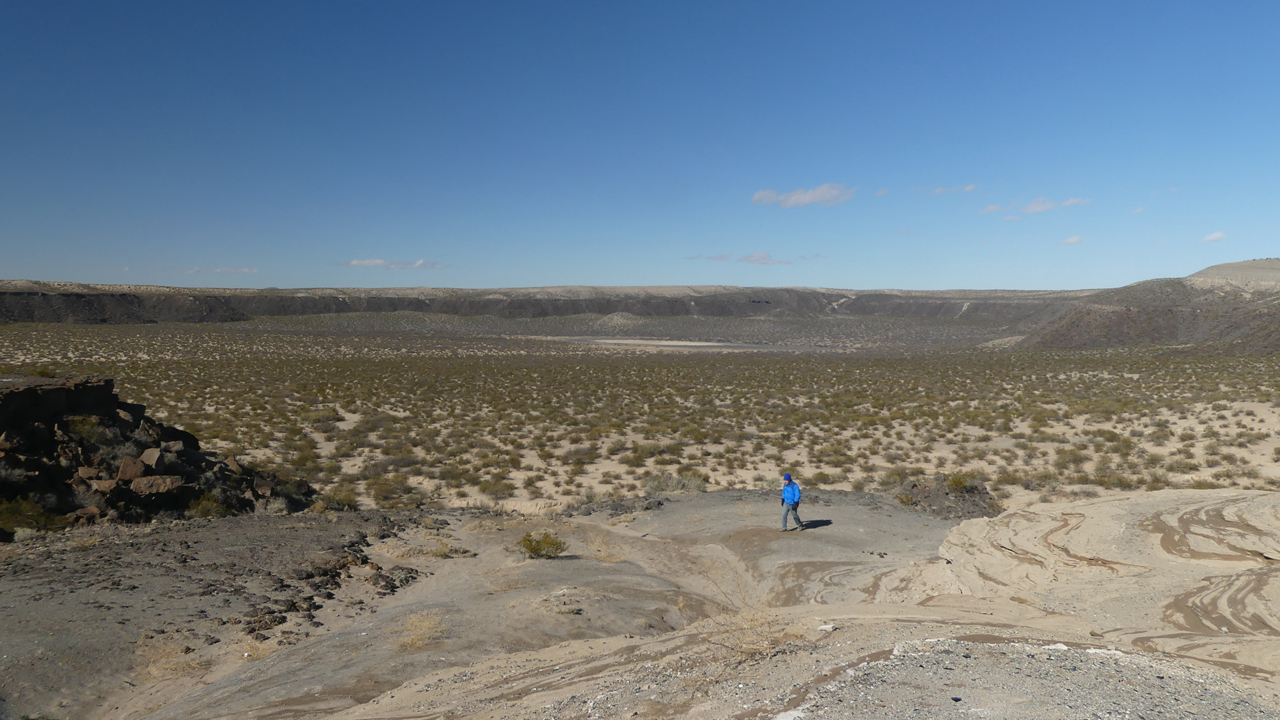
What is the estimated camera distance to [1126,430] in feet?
65.3

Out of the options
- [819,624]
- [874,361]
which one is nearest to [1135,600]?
[819,624]

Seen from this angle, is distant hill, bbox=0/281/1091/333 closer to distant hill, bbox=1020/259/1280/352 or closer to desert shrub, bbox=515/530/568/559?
distant hill, bbox=1020/259/1280/352

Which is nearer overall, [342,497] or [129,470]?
[129,470]

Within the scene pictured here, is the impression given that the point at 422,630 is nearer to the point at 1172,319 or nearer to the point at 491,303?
the point at 1172,319

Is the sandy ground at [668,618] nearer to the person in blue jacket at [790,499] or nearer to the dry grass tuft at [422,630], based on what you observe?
the dry grass tuft at [422,630]

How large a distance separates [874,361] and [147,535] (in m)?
47.9

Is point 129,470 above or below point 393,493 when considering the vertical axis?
above

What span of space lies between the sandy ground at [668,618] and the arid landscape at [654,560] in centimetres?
4

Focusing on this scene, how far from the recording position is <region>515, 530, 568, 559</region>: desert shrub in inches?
384

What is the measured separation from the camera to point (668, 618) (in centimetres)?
775

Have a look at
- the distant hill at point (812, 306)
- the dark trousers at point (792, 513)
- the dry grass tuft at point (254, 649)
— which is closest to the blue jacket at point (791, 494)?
the dark trousers at point (792, 513)

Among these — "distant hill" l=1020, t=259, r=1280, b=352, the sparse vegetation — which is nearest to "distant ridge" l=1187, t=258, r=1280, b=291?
"distant hill" l=1020, t=259, r=1280, b=352

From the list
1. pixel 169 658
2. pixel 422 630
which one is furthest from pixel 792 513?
pixel 169 658

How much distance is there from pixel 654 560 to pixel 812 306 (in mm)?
122455
